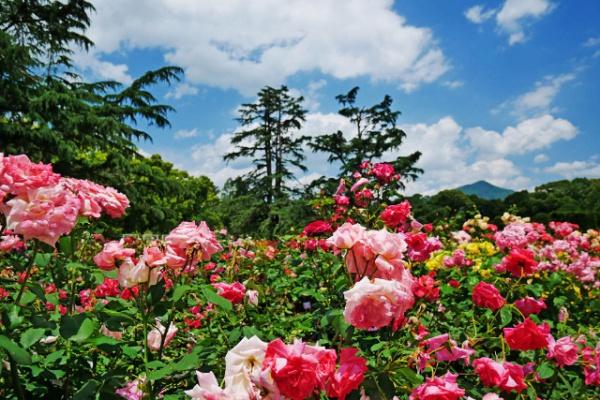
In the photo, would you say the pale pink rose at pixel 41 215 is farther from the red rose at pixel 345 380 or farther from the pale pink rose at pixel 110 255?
the red rose at pixel 345 380

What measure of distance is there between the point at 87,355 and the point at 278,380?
3.46 feet

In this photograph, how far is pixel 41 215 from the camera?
3.94ft

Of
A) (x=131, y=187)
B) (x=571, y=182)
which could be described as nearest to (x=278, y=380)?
(x=131, y=187)

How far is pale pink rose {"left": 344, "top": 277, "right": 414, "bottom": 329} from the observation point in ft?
3.21

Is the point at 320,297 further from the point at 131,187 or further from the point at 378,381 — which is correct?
the point at 131,187

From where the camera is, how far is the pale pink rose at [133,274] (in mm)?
1297

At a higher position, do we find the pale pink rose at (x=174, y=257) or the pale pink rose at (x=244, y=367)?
the pale pink rose at (x=174, y=257)

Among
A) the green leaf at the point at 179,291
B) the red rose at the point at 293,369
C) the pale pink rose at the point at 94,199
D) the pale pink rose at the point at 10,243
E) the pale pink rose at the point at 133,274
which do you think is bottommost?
the red rose at the point at 293,369

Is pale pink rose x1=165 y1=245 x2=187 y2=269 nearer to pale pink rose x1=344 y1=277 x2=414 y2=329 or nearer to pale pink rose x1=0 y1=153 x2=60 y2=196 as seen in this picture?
pale pink rose x1=0 y1=153 x2=60 y2=196

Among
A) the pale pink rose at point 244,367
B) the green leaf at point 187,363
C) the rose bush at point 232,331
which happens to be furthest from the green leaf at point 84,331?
the pale pink rose at point 244,367

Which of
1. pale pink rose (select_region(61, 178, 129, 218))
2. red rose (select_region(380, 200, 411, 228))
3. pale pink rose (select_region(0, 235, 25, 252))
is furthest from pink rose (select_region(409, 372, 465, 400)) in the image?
pale pink rose (select_region(0, 235, 25, 252))

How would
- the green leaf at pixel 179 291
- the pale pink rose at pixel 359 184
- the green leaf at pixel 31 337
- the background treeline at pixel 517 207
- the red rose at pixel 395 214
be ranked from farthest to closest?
1. the background treeline at pixel 517 207
2. the pale pink rose at pixel 359 184
3. the red rose at pixel 395 214
4. the green leaf at pixel 179 291
5. the green leaf at pixel 31 337

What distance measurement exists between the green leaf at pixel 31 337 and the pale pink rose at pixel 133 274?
9.0 inches

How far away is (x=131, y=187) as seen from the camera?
13.4m
